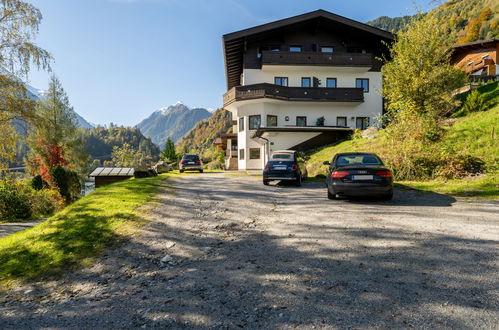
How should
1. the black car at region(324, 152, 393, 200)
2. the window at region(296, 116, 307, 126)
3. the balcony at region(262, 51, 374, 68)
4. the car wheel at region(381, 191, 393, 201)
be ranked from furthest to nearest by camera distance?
the window at region(296, 116, 307, 126) < the balcony at region(262, 51, 374, 68) < the car wheel at region(381, 191, 393, 201) < the black car at region(324, 152, 393, 200)

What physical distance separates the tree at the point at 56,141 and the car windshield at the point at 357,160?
37.3m

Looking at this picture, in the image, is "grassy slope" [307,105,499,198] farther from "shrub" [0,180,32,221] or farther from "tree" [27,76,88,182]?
"tree" [27,76,88,182]

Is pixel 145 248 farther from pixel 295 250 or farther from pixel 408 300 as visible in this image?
pixel 408 300

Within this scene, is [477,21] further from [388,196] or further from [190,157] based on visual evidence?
[388,196]

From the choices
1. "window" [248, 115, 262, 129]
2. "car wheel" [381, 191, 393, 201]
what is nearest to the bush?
"window" [248, 115, 262, 129]

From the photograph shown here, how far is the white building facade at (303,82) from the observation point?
26906mm

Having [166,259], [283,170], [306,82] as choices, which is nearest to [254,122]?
[306,82]

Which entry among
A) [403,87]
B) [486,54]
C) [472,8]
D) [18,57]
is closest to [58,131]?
[18,57]

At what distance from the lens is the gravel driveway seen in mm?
2805

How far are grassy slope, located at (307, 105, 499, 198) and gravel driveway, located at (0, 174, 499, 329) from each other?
4.41 metres

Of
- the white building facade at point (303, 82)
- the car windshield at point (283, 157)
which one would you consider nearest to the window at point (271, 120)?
the white building facade at point (303, 82)

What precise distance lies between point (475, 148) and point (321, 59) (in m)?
18.4

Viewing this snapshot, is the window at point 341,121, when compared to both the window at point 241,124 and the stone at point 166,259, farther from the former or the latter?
the stone at point 166,259

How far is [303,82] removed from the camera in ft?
98.1
